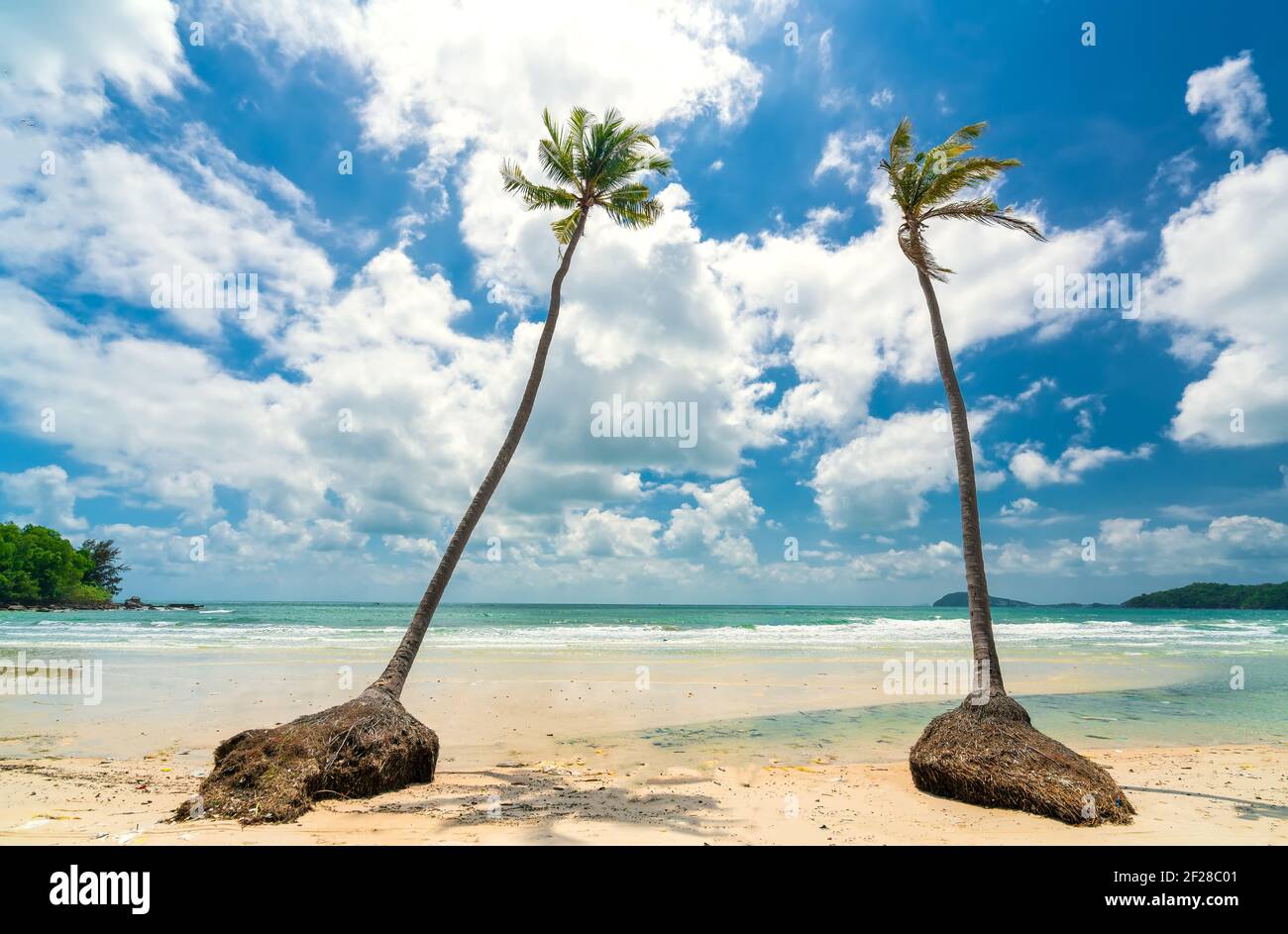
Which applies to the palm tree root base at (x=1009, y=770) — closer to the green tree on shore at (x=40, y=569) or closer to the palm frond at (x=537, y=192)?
the palm frond at (x=537, y=192)

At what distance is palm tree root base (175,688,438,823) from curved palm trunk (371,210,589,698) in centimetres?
61

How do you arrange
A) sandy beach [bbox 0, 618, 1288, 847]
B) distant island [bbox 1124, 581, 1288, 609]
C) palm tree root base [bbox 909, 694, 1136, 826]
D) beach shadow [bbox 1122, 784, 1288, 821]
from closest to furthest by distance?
1. sandy beach [bbox 0, 618, 1288, 847]
2. palm tree root base [bbox 909, 694, 1136, 826]
3. beach shadow [bbox 1122, 784, 1288, 821]
4. distant island [bbox 1124, 581, 1288, 609]

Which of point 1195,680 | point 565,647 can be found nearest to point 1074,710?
point 1195,680

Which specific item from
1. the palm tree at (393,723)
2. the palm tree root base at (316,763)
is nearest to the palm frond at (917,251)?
the palm tree at (393,723)

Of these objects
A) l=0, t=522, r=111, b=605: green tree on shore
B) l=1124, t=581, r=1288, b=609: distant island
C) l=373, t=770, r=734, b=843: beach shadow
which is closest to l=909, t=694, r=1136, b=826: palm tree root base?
l=373, t=770, r=734, b=843: beach shadow

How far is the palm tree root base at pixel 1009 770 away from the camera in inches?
271

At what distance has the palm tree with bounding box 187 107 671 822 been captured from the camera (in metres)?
6.96

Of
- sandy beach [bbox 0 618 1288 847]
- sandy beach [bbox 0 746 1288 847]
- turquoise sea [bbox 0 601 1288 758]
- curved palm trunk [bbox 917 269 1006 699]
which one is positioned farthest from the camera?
turquoise sea [bbox 0 601 1288 758]

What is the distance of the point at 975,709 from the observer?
8.31 meters

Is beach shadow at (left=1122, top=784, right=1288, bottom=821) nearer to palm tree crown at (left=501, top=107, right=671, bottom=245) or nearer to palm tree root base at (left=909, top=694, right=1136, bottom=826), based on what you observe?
palm tree root base at (left=909, top=694, right=1136, bottom=826)

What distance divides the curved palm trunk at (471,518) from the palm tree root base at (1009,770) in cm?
718

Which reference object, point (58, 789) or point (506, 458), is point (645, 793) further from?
point (58, 789)
